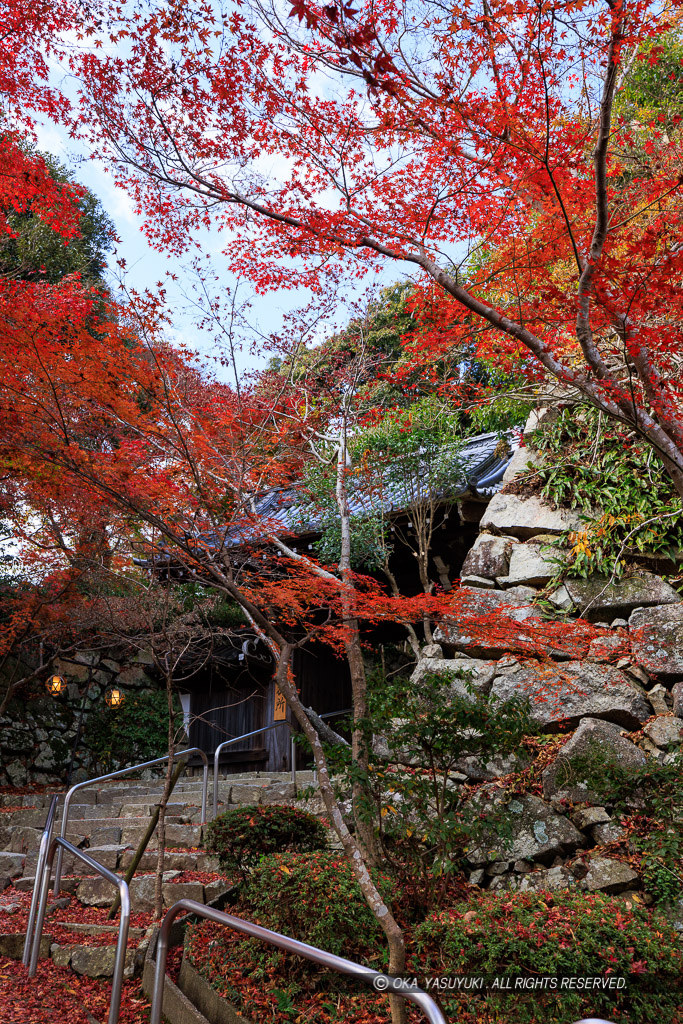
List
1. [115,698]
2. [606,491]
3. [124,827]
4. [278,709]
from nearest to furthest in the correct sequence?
1. [124,827]
2. [606,491]
3. [278,709]
4. [115,698]

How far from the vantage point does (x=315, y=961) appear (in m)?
2.08

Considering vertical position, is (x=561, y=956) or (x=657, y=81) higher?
(x=657, y=81)

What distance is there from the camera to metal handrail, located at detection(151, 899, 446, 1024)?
5.47ft

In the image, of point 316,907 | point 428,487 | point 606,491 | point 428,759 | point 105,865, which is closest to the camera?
point 316,907

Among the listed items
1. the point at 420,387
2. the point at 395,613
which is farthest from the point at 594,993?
the point at 420,387

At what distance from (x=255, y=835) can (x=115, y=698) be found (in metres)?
9.33

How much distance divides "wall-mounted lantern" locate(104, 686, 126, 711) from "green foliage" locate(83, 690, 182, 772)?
0.38 ft

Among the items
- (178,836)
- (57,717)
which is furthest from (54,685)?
(178,836)

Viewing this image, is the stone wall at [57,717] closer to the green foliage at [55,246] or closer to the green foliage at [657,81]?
the green foliage at [55,246]

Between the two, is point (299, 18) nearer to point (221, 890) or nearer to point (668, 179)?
point (668, 179)

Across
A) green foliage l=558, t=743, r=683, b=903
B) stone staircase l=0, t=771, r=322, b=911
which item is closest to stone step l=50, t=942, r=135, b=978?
stone staircase l=0, t=771, r=322, b=911

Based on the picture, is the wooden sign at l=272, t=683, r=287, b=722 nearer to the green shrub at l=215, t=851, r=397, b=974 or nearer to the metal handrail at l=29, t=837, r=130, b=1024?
the metal handrail at l=29, t=837, r=130, b=1024

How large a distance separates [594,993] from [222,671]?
451 inches

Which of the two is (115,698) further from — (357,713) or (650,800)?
(650,800)
